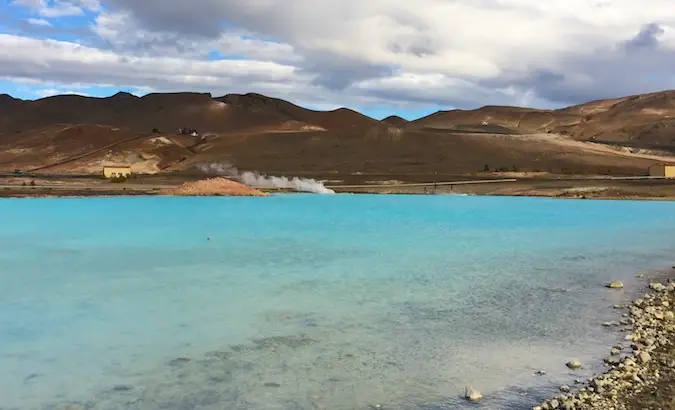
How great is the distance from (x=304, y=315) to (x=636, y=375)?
20.5 ft

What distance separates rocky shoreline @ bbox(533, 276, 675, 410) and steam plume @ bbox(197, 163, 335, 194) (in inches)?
2264

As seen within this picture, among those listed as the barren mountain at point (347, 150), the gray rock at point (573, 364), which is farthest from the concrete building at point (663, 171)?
the gray rock at point (573, 364)

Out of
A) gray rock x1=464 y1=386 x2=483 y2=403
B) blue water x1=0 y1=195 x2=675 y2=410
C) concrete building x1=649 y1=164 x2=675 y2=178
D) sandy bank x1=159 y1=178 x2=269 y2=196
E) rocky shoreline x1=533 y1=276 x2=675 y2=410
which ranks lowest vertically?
blue water x1=0 y1=195 x2=675 y2=410

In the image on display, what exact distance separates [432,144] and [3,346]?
90829 mm

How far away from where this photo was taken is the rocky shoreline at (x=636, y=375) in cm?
709

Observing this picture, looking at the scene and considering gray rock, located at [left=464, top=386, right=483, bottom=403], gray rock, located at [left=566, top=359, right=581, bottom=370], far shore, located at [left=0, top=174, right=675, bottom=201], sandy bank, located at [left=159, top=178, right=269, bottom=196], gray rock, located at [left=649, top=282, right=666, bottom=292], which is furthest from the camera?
sandy bank, located at [left=159, top=178, right=269, bottom=196]

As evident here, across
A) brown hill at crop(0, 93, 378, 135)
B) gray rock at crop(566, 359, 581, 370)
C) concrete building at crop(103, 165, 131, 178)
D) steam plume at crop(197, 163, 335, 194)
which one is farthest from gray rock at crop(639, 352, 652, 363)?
brown hill at crop(0, 93, 378, 135)

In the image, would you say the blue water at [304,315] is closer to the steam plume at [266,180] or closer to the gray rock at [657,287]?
the gray rock at [657,287]

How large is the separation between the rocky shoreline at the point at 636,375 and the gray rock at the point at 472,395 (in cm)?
79

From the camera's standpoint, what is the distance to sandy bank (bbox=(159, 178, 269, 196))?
6288 centimetres

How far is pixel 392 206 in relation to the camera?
5000cm

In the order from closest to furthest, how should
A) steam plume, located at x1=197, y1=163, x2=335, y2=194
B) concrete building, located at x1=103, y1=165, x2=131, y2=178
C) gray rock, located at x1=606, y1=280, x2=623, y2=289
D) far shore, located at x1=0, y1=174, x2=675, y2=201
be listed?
gray rock, located at x1=606, y1=280, x2=623, y2=289 < far shore, located at x1=0, y1=174, x2=675, y2=201 < steam plume, located at x1=197, y1=163, x2=335, y2=194 < concrete building, located at x1=103, y1=165, x2=131, y2=178

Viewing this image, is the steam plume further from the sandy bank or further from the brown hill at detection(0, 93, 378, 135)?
the brown hill at detection(0, 93, 378, 135)

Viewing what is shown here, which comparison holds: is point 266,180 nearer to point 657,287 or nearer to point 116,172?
point 116,172
